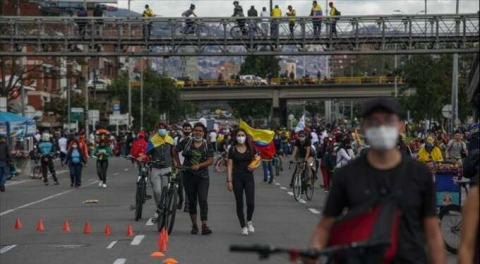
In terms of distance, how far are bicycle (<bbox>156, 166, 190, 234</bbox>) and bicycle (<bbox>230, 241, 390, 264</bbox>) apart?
12.1m

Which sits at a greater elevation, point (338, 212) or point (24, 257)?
point (338, 212)

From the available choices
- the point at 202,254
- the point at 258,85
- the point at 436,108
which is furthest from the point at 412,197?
the point at 258,85

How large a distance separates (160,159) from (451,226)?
6253 millimetres

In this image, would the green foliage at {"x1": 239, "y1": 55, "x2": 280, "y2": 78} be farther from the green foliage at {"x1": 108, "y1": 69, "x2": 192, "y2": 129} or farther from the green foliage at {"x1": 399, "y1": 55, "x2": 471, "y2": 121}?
the green foliage at {"x1": 399, "y1": 55, "x2": 471, "y2": 121}

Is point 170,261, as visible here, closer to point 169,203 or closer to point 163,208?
point 169,203

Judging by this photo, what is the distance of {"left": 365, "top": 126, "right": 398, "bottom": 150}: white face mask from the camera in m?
5.76

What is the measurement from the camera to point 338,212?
19.8 ft

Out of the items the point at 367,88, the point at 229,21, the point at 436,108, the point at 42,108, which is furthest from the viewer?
the point at 367,88

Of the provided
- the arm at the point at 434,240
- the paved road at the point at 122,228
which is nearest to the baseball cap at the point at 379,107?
the arm at the point at 434,240

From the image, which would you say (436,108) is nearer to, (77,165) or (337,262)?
(77,165)

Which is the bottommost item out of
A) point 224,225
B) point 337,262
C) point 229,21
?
point 224,225

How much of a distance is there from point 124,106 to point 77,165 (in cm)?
7127

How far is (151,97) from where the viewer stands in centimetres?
10769

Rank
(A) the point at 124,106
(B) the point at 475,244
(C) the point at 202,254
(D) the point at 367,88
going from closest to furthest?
1. (B) the point at 475,244
2. (C) the point at 202,254
3. (D) the point at 367,88
4. (A) the point at 124,106
